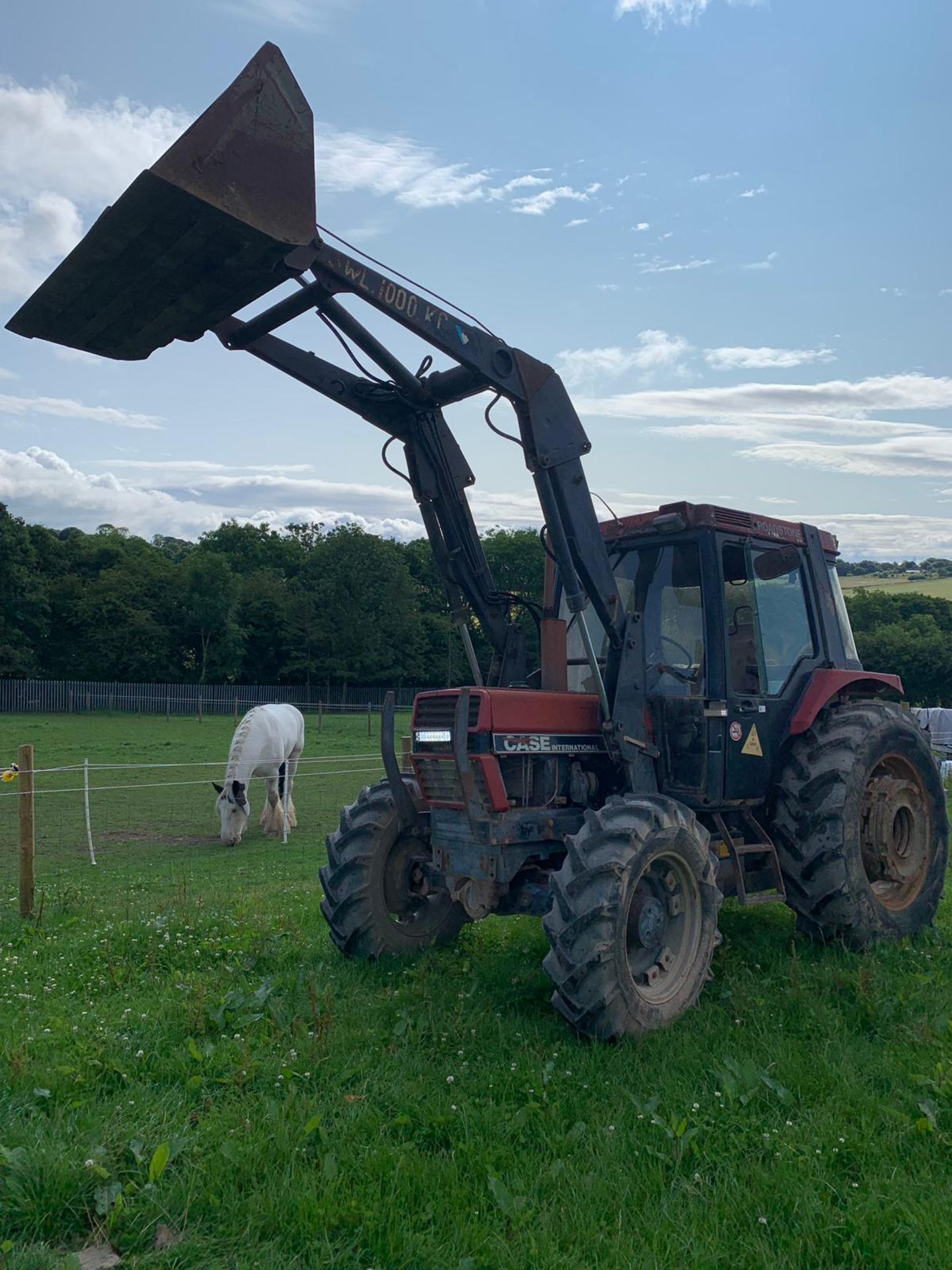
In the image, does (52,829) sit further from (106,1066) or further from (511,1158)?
(511,1158)

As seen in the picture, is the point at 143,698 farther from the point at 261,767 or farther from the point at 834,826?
the point at 834,826

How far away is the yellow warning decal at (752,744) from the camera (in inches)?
260

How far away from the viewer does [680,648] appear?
669 cm

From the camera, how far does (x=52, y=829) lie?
592 inches

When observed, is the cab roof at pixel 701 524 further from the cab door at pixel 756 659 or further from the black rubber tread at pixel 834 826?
the black rubber tread at pixel 834 826

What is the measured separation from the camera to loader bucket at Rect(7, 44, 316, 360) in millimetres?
4457

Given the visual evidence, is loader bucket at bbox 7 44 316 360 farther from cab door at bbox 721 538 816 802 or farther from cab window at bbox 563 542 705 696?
cab door at bbox 721 538 816 802

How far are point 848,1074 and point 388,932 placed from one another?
289 centimetres

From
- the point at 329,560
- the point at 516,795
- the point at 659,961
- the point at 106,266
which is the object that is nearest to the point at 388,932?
the point at 516,795

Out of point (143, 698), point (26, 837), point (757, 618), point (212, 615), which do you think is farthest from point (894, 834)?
point (212, 615)

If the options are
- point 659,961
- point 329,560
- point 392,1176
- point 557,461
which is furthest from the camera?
point 329,560

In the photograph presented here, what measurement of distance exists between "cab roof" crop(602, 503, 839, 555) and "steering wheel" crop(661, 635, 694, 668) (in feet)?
2.29

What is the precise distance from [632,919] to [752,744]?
1.66 m

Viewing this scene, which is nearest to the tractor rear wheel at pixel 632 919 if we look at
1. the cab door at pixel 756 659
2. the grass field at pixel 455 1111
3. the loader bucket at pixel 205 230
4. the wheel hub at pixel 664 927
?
the wheel hub at pixel 664 927
